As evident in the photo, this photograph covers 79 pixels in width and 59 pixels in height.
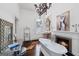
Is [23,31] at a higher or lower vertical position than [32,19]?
lower

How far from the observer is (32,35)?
6.70 ft

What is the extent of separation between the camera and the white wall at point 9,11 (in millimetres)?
1920

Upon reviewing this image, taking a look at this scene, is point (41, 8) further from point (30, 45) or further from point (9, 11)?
point (30, 45)

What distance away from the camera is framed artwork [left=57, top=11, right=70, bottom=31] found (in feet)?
6.63

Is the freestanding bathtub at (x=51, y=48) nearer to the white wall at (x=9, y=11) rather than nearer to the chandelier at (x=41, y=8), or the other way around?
the chandelier at (x=41, y=8)

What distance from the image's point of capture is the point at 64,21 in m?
2.05

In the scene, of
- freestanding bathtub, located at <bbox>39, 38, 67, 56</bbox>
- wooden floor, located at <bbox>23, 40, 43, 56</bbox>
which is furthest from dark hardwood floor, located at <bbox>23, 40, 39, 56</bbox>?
freestanding bathtub, located at <bbox>39, 38, 67, 56</bbox>

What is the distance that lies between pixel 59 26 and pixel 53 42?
0.96ft

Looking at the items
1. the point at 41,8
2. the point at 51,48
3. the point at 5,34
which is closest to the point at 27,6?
the point at 41,8

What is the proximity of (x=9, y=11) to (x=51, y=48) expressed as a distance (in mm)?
923

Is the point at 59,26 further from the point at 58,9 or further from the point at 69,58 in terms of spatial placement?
the point at 69,58

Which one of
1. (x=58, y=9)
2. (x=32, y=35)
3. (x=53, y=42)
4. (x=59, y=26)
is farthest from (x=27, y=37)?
(x=58, y=9)

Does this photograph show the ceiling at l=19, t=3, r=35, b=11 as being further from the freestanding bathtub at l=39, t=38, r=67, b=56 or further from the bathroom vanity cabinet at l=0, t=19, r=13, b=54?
the freestanding bathtub at l=39, t=38, r=67, b=56

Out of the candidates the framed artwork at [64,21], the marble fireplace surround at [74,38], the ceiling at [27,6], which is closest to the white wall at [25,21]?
the ceiling at [27,6]
